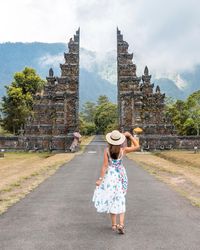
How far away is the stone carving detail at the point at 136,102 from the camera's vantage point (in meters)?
48.7

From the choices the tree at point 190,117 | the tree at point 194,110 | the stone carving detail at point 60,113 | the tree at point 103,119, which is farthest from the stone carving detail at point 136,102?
the tree at point 103,119

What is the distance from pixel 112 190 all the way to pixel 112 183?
0.14 metres

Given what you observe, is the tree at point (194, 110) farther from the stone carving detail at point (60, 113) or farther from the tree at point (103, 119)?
the tree at point (103, 119)

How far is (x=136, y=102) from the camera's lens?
4862cm

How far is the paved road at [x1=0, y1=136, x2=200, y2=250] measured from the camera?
7.04 m

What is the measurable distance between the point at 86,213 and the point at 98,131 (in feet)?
457

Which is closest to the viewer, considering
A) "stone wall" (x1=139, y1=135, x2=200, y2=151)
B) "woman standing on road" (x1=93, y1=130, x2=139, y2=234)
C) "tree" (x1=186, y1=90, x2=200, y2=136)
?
"woman standing on road" (x1=93, y1=130, x2=139, y2=234)

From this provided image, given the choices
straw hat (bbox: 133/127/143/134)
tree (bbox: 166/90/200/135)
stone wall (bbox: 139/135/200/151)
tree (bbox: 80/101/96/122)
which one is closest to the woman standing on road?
straw hat (bbox: 133/127/143/134)

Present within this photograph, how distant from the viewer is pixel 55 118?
5003cm

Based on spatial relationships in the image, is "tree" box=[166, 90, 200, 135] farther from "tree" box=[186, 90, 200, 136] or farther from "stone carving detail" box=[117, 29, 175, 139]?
"stone carving detail" box=[117, 29, 175, 139]

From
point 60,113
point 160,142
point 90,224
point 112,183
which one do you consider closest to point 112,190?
point 112,183

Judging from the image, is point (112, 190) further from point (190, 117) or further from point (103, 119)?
point (103, 119)

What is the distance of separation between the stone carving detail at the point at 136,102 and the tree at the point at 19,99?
2430cm

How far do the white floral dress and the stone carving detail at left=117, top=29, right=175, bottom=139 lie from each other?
39819 mm
